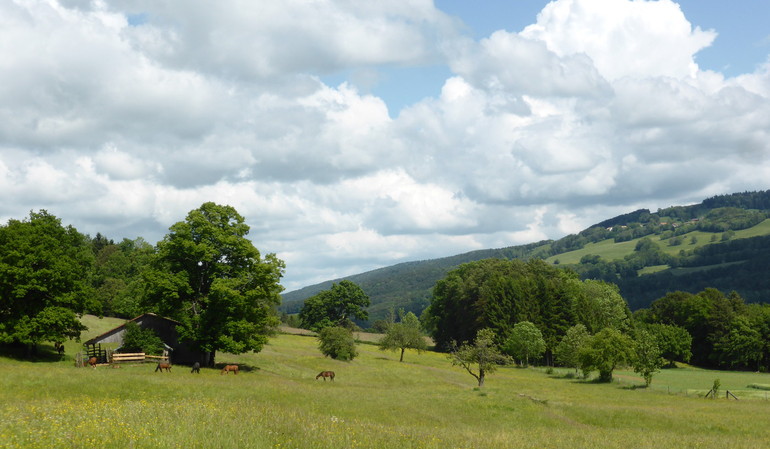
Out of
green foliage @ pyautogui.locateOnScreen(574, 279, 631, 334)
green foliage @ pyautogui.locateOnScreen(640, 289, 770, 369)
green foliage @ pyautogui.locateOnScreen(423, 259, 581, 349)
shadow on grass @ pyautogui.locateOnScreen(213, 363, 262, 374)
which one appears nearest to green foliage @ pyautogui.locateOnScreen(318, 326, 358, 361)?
shadow on grass @ pyautogui.locateOnScreen(213, 363, 262, 374)

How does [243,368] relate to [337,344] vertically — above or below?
below

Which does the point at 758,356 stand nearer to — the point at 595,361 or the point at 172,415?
the point at 595,361

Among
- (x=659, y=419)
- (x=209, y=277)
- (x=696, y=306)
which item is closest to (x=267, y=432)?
(x=659, y=419)

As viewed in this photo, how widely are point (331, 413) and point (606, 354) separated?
53.3 metres

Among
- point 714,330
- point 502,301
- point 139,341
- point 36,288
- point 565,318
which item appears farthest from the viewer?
point 714,330

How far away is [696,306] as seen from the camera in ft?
428

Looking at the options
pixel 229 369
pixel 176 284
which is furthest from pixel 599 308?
pixel 176 284

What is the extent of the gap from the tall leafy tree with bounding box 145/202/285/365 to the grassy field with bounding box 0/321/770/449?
380 cm

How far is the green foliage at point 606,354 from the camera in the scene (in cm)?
7206

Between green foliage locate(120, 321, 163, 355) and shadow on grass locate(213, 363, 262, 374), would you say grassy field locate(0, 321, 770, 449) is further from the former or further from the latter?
green foliage locate(120, 321, 163, 355)

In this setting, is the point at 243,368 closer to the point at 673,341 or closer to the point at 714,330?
the point at 673,341

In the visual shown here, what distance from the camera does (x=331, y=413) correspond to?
30.5 meters

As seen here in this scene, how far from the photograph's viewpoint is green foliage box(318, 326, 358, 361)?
7719cm

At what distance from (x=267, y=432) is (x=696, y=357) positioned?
141 m
